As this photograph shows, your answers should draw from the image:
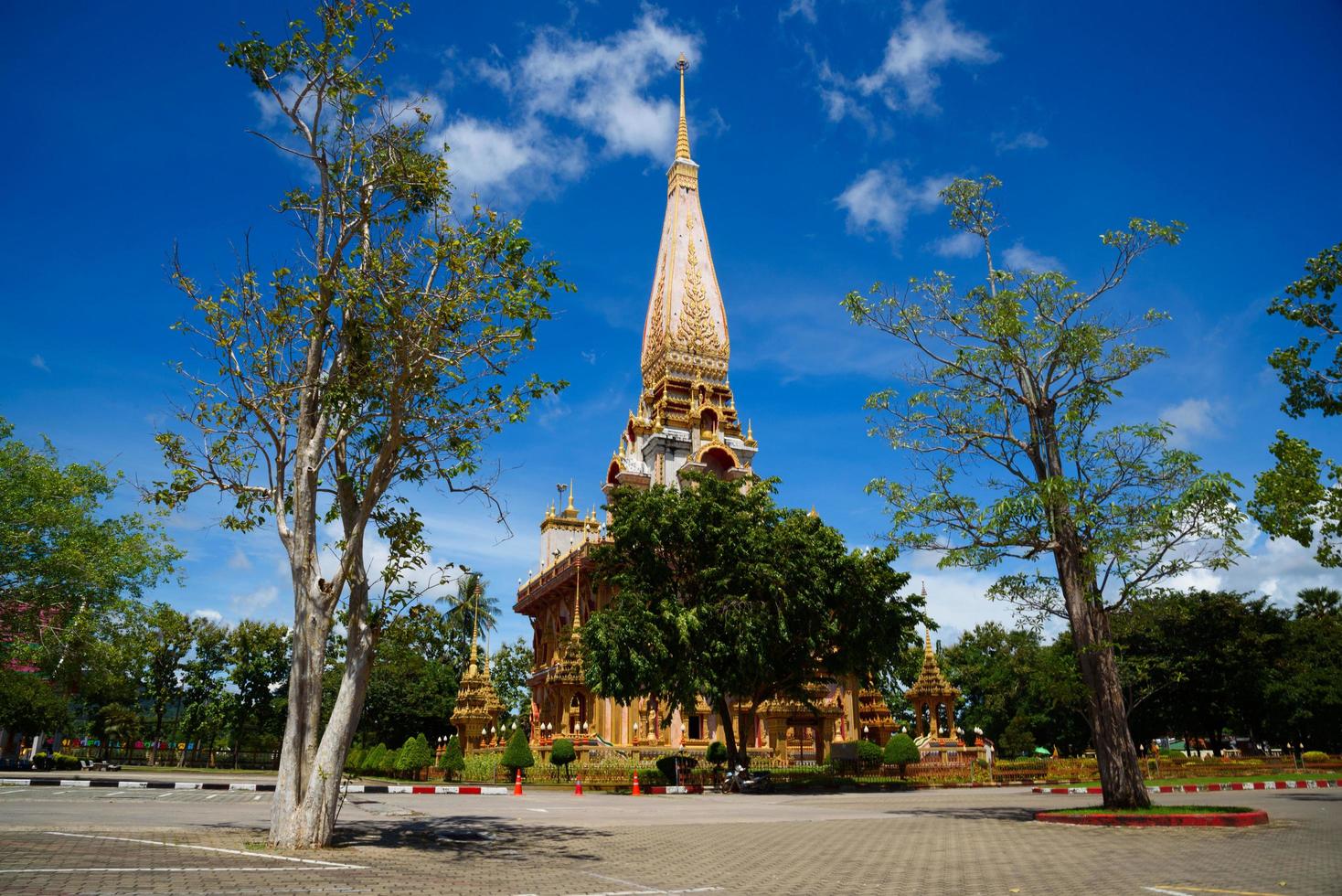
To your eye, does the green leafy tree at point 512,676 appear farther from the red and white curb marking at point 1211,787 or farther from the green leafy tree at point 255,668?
the red and white curb marking at point 1211,787

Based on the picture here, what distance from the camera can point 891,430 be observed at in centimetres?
1964

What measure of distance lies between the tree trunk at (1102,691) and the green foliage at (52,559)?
2701cm

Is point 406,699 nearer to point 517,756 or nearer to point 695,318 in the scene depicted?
point 517,756

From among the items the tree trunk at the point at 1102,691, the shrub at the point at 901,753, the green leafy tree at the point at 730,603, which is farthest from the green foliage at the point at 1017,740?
the tree trunk at the point at 1102,691

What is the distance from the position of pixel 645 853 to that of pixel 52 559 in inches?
927

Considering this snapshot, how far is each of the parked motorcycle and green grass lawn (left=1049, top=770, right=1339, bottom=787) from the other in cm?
1054

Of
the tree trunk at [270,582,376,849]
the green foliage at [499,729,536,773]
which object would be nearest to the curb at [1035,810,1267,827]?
the tree trunk at [270,582,376,849]

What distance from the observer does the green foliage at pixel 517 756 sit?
33.3m

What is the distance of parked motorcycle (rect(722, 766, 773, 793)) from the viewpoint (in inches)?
1095

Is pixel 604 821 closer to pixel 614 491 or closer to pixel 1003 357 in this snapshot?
pixel 1003 357

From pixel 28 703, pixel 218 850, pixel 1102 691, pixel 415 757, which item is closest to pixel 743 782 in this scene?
pixel 1102 691

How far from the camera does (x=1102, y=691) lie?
56.5 feet

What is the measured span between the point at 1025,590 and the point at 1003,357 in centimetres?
478

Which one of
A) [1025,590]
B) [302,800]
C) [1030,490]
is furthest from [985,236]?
[302,800]
